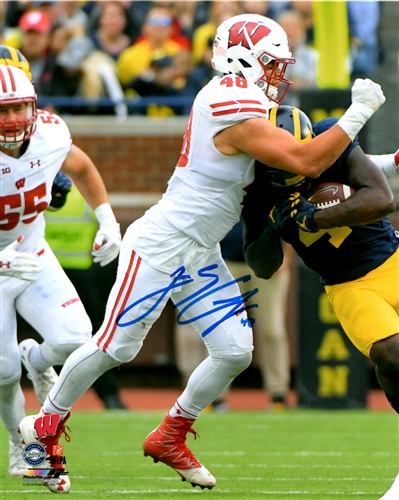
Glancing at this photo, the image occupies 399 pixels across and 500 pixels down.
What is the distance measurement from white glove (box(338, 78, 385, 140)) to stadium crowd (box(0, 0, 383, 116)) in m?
5.99

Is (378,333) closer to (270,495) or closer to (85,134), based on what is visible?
(270,495)

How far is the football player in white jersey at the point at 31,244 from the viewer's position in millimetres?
4934

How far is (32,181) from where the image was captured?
16.9 ft

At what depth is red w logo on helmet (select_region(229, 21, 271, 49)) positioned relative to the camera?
4.66 meters

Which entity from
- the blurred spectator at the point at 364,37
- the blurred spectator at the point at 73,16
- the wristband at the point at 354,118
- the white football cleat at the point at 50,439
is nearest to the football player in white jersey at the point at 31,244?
the white football cleat at the point at 50,439

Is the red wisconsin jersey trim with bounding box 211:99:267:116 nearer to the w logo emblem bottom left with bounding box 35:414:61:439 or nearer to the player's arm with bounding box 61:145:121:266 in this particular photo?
the player's arm with bounding box 61:145:121:266

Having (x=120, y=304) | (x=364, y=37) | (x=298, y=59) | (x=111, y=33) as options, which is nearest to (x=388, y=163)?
(x=120, y=304)

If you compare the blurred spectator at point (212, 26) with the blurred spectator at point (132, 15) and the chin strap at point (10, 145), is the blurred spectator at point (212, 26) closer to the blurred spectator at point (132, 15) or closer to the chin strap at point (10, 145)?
the blurred spectator at point (132, 15)

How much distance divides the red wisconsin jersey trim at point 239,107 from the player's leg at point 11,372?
1452 millimetres

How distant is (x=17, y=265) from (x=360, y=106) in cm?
169

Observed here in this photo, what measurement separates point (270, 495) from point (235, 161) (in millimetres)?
1431

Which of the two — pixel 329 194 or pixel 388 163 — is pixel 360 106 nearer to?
pixel 329 194

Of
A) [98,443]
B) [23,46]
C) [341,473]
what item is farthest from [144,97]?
[341,473]

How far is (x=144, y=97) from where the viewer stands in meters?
10.7
